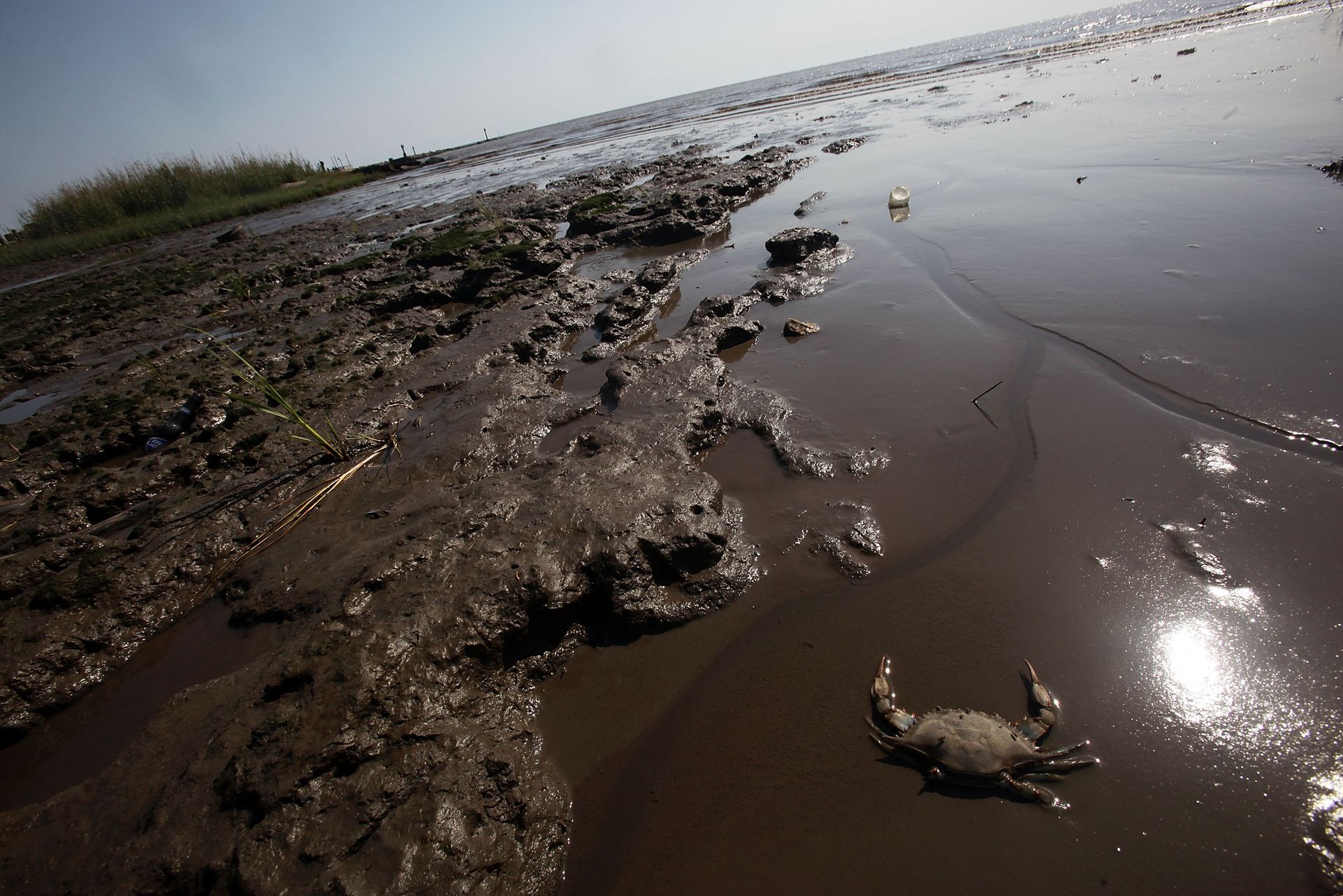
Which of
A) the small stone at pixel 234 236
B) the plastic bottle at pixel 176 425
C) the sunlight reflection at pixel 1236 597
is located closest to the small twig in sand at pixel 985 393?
the sunlight reflection at pixel 1236 597

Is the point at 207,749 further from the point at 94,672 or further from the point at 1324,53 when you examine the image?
the point at 1324,53

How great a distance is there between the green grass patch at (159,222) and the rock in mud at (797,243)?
33.6 m

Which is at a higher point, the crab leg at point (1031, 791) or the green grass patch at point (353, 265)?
the green grass patch at point (353, 265)

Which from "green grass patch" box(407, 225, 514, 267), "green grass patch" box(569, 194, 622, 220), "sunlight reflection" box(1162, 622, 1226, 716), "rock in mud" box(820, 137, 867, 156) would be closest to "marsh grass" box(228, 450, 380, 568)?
"sunlight reflection" box(1162, 622, 1226, 716)

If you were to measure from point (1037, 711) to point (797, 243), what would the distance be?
662 centimetres

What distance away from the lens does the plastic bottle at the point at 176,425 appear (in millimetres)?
5719

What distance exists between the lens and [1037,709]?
2.28m

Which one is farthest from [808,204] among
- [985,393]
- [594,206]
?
[985,393]

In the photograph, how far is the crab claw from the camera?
7.09 ft

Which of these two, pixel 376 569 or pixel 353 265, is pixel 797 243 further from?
pixel 353 265

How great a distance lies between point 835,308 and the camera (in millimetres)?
6129

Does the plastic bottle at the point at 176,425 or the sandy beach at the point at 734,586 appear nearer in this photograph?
the sandy beach at the point at 734,586

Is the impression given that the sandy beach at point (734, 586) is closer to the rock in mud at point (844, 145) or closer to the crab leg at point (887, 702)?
the crab leg at point (887, 702)

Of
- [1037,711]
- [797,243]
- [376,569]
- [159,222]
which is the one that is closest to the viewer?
[1037,711]
